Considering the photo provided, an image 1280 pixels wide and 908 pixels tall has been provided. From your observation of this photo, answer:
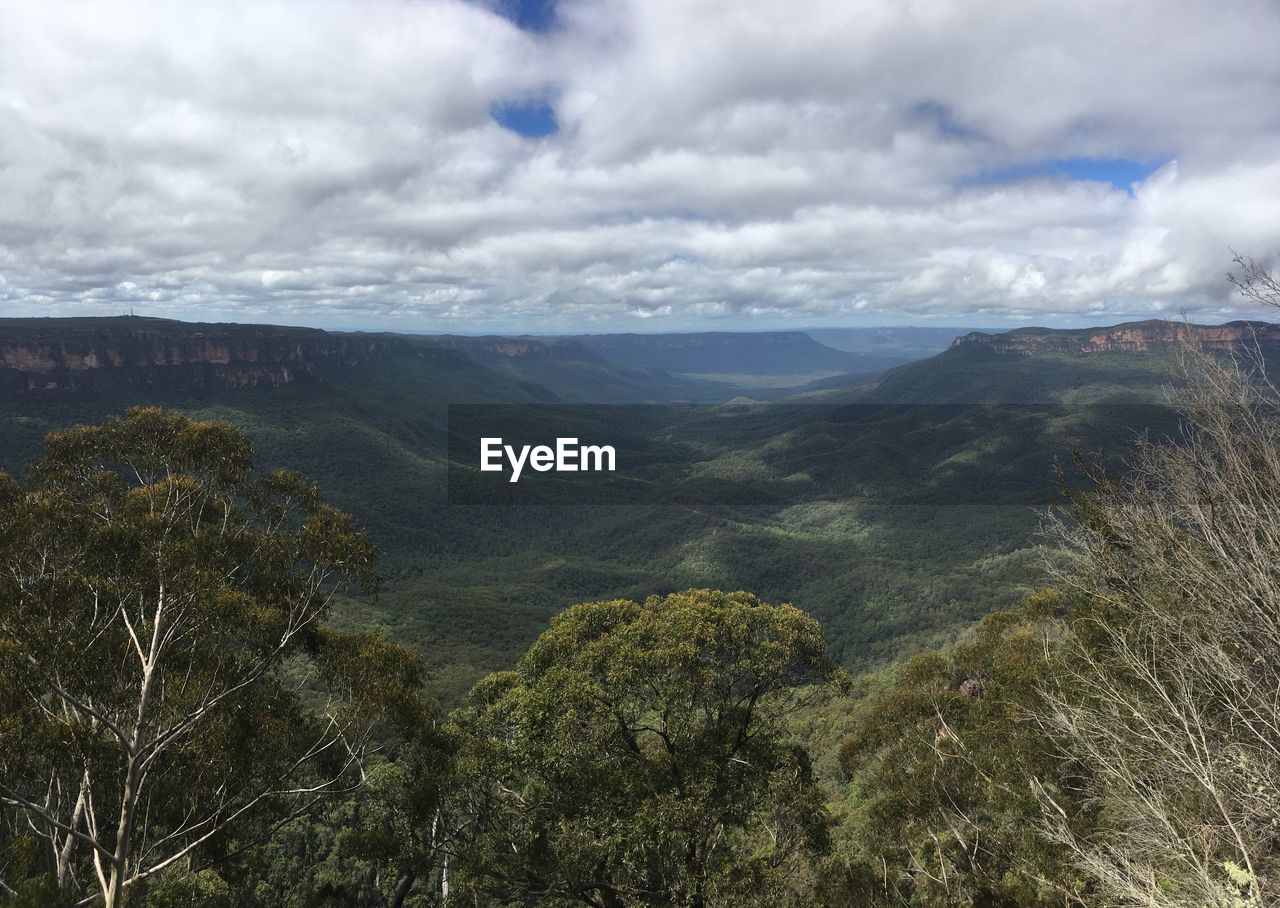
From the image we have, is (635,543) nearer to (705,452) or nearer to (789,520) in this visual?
(789,520)

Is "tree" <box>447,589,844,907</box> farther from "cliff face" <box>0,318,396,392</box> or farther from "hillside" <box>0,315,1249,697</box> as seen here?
"cliff face" <box>0,318,396,392</box>

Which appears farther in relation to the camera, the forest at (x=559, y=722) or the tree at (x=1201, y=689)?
the forest at (x=559, y=722)

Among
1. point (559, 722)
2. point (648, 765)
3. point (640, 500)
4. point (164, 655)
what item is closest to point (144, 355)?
point (640, 500)

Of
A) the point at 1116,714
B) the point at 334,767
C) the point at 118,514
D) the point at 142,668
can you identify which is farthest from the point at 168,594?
the point at 1116,714

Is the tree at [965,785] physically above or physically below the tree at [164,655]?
below

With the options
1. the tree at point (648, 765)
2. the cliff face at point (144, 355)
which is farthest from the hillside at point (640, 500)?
the tree at point (648, 765)

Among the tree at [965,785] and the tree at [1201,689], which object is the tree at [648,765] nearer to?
the tree at [965,785]
